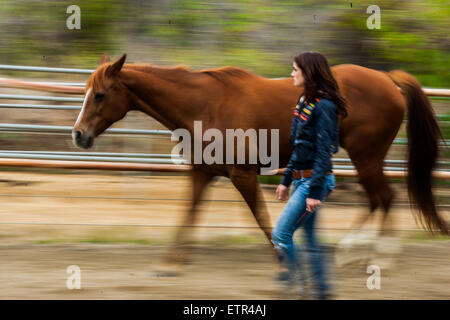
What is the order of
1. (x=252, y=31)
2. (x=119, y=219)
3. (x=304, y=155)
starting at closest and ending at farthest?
(x=304, y=155) → (x=119, y=219) → (x=252, y=31)

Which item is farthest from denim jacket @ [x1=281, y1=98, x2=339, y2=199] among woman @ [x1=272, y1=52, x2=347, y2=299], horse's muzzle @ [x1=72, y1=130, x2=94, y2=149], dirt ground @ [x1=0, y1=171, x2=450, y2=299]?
horse's muzzle @ [x1=72, y1=130, x2=94, y2=149]

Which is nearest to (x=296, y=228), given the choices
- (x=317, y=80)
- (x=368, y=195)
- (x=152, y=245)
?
(x=317, y=80)

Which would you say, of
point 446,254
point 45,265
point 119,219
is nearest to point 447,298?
point 446,254

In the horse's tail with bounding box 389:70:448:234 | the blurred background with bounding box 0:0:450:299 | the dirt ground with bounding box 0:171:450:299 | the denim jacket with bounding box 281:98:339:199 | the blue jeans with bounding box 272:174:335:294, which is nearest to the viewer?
the denim jacket with bounding box 281:98:339:199

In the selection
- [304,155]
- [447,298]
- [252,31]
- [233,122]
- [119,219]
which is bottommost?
[447,298]

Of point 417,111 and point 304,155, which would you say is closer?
point 304,155

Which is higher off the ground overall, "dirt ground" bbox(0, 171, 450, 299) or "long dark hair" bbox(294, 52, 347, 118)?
"long dark hair" bbox(294, 52, 347, 118)

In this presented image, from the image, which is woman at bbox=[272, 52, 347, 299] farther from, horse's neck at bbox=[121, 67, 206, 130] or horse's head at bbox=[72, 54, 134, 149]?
horse's head at bbox=[72, 54, 134, 149]

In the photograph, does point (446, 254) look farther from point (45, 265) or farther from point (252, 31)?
point (252, 31)

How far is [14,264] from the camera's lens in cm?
450

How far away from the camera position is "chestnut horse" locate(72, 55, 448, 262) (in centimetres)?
437

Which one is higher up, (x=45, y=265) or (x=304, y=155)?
(x=304, y=155)

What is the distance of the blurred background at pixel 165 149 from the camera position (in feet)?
14.4

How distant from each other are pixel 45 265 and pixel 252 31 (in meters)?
5.12
